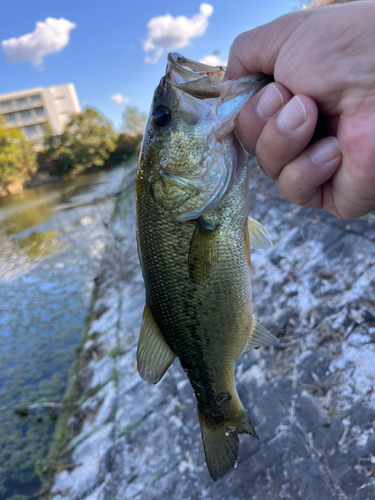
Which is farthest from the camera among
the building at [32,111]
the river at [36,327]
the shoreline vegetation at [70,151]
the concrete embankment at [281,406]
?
the building at [32,111]

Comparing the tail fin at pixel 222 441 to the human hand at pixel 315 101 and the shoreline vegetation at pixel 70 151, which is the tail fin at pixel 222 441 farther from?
the shoreline vegetation at pixel 70 151

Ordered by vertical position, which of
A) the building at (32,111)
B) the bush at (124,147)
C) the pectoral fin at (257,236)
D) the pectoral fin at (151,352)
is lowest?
the pectoral fin at (151,352)

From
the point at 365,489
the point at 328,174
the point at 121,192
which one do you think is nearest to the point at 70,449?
the point at 365,489

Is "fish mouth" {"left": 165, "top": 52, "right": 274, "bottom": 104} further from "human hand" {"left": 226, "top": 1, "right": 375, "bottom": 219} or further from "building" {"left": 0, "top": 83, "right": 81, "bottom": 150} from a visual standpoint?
"building" {"left": 0, "top": 83, "right": 81, "bottom": 150}

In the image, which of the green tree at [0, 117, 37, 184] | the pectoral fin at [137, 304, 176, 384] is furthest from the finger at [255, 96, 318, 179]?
the green tree at [0, 117, 37, 184]

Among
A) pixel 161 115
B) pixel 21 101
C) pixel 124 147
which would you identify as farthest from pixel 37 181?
pixel 161 115

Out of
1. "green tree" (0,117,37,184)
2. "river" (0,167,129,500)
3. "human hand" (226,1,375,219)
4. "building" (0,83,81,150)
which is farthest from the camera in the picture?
"building" (0,83,81,150)

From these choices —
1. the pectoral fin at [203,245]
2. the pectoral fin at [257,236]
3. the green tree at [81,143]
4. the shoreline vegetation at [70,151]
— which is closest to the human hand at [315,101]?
the pectoral fin at [257,236]

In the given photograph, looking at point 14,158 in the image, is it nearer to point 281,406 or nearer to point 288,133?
point 281,406
